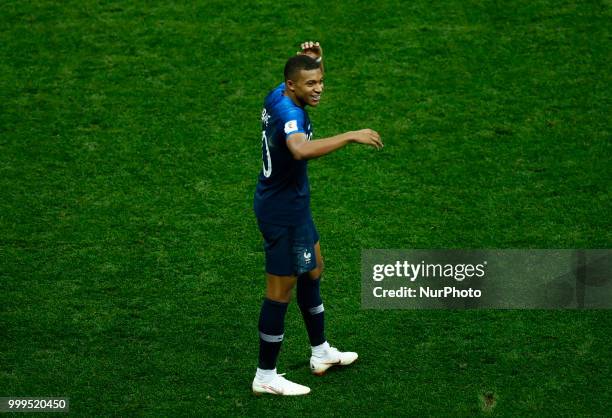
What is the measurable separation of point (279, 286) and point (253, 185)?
248cm

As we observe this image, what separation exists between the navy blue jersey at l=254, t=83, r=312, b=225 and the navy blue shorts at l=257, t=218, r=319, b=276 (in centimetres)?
5

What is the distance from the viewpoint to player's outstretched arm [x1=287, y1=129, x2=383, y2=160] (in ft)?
16.5

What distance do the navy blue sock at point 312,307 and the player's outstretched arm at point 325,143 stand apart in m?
1.09

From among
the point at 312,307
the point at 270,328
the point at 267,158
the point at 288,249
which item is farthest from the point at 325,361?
the point at 267,158

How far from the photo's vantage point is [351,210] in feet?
25.7

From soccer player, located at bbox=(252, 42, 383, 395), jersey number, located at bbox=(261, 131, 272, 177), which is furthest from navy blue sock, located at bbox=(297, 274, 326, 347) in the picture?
jersey number, located at bbox=(261, 131, 272, 177)

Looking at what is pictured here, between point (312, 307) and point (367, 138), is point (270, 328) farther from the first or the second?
point (367, 138)

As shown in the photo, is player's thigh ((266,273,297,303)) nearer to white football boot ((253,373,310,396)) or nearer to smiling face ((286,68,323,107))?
white football boot ((253,373,310,396))

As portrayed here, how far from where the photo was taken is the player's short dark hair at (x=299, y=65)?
18.0 ft

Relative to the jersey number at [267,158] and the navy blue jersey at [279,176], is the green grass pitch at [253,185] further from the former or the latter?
the jersey number at [267,158]

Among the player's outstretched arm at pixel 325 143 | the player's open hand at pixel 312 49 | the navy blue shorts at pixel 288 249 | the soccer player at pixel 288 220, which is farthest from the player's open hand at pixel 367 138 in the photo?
the player's open hand at pixel 312 49

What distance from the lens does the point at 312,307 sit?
6086 millimetres

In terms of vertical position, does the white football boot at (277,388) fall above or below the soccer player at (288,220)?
below

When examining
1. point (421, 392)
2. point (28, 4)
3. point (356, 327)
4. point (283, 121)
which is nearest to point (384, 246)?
point (356, 327)
